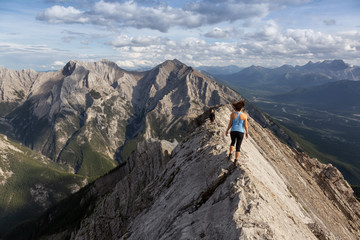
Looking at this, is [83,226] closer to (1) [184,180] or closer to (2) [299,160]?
(1) [184,180]

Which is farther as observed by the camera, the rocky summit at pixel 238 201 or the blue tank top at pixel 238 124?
the blue tank top at pixel 238 124

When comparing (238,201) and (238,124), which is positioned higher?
(238,124)

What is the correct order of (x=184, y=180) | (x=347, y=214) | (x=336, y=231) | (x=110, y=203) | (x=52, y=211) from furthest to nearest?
1. (x=52, y=211)
2. (x=110, y=203)
3. (x=347, y=214)
4. (x=336, y=231)
5. (x=184, y=180)

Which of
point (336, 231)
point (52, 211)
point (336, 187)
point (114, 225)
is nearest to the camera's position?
point (336, 231)

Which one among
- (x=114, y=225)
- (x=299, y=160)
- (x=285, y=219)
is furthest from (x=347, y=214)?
(x=114, y=225)

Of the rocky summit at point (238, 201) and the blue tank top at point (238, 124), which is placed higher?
the blue tank top at point (238, 124)

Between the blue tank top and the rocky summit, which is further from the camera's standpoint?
the blue tank top

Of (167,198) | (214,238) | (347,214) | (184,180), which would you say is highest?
(214,238)

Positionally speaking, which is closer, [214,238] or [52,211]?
[214,238]

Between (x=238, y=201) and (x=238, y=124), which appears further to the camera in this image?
(x=238, y=124)

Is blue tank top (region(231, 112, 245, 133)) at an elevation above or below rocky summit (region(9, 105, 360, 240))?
above

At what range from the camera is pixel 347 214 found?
135 feet

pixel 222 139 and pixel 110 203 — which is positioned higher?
pixel 222 139

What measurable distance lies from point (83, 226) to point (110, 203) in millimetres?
13349
